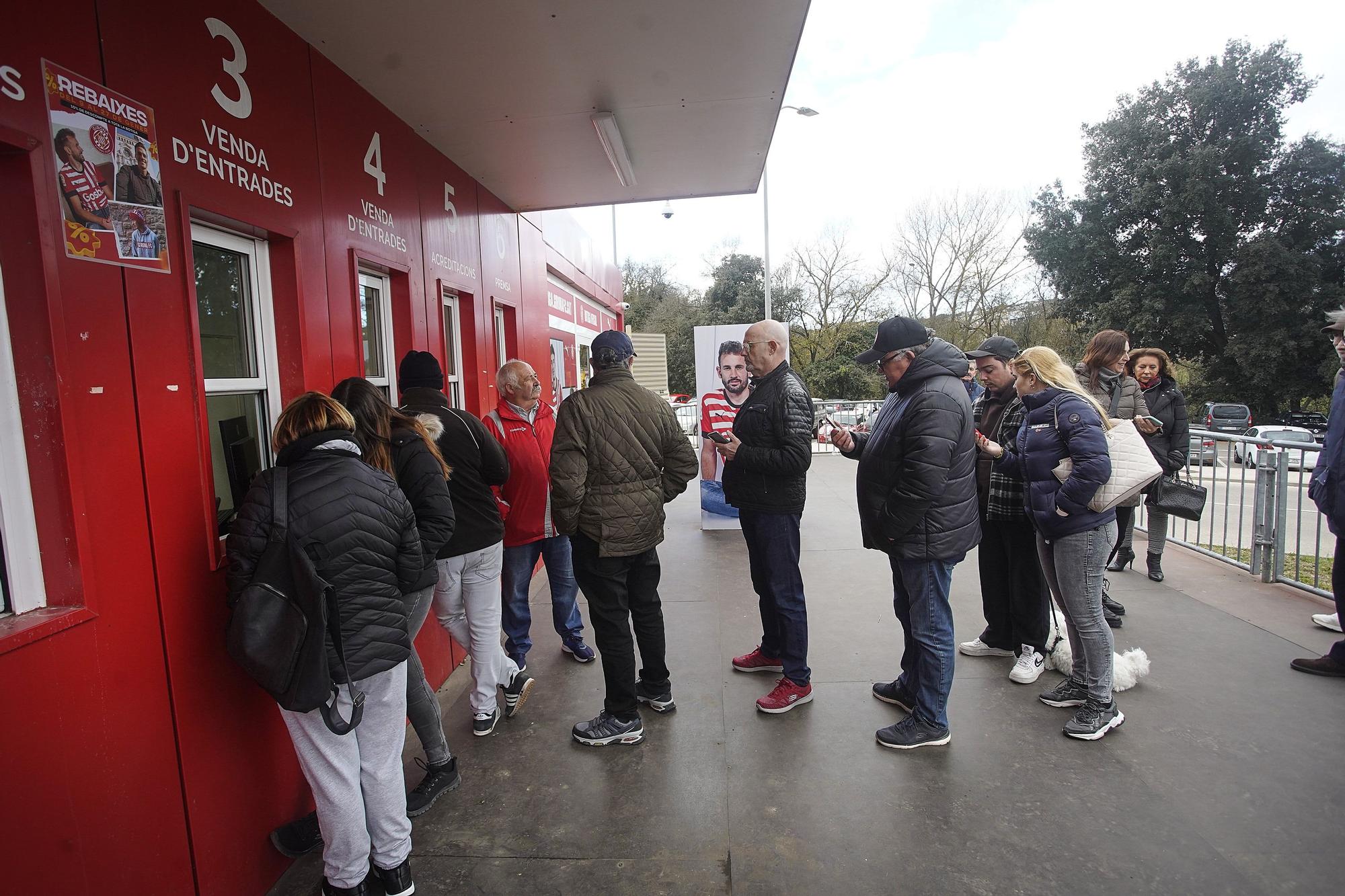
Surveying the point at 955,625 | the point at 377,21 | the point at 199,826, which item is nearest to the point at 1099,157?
the point at 955,625

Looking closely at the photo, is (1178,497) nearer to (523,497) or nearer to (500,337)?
(523,497)

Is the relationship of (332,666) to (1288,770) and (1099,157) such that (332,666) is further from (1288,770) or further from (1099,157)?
(1099,157)

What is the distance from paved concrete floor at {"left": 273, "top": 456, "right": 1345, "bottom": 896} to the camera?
7.98ft

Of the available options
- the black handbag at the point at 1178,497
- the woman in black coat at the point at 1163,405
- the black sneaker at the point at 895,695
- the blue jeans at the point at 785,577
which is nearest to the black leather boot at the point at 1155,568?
the black handbag at the point at 1178,497

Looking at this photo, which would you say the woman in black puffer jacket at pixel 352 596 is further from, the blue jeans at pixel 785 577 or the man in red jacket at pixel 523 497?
the blue jeans at pixel 785 577

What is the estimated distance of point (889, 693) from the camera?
3.64 meters

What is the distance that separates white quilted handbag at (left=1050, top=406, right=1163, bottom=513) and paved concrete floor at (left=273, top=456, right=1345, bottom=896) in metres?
1.15

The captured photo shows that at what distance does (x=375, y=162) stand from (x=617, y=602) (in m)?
2.65

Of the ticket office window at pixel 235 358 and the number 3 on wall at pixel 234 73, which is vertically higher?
the number 3 on wall at pixel 234 73

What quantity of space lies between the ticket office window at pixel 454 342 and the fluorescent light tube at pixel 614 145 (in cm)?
150

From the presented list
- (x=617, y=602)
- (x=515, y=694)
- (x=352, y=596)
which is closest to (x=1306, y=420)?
(x=617, y=602)

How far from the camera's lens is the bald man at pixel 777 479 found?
3424 millimetres

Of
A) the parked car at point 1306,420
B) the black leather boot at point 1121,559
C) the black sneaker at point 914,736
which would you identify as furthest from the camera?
the parked car at point 1306,420

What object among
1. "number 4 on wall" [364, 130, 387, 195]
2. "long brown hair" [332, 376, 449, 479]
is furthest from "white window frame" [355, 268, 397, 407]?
"long brown hair" [332, 376, 449, 479]
